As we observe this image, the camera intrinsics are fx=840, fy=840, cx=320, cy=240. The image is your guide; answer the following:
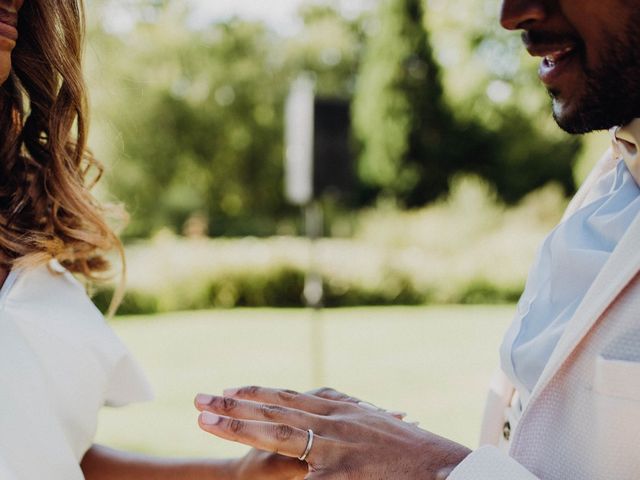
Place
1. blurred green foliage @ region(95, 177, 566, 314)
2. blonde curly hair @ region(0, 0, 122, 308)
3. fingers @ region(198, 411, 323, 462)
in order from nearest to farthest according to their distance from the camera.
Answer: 1. fingers @ region(198, 411, 323, 462)
2. blonde curly hair @ region(0, 0, 122, 308)
3. blurred green foliage @ region(95, 177, 566, 314)

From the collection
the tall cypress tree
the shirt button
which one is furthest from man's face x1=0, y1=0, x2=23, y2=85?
the tall cypress tree

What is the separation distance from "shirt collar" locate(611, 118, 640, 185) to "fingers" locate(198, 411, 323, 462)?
28.8 inches

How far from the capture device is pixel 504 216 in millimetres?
18812

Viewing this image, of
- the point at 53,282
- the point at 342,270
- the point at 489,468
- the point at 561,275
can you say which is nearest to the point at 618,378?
the point at 489,468

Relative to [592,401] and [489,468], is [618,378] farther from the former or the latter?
[489,468]

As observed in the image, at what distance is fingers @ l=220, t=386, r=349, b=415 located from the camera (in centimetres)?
135

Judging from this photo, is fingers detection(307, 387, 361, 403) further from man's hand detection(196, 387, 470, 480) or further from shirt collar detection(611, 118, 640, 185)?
shirt collar detection(611, 118, 640, 185)

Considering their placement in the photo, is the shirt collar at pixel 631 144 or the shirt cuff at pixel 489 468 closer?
the shirt cuff at pixel 489 468

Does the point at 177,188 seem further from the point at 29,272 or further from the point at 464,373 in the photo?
the point at 29,272

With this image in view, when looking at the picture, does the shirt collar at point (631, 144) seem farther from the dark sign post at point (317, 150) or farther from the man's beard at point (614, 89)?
the dark sign post at point (317, 150)

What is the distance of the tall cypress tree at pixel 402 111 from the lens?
930 inches

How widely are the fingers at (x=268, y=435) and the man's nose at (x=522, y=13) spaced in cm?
78

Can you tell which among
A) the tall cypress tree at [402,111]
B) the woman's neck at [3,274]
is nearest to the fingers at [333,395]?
the woman's neck at [3,274]

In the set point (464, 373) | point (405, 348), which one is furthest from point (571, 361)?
point (405, 348)
